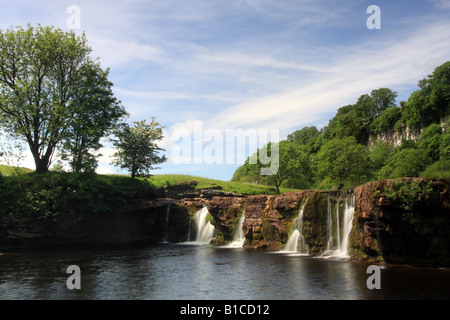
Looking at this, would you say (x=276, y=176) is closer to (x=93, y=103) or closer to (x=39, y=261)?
(x=93, y=103)

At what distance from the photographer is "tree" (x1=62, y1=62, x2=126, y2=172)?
45472mm

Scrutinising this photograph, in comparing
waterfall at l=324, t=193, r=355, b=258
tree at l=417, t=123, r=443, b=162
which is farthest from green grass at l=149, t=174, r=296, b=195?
waterfall at l=324, t=193, r=355, b=258

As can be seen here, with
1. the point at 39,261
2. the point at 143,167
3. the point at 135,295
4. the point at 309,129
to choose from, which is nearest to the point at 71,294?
the point at 135,295

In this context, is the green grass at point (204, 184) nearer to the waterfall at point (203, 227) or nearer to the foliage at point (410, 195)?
the waterfall at point (203, 227)

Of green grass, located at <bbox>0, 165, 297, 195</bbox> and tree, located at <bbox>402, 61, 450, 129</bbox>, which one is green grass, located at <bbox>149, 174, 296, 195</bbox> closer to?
green grass, located at <bbox>0, 165, 297, 195</bbox>

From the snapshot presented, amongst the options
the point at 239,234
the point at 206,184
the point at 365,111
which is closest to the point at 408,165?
the point at 239,234

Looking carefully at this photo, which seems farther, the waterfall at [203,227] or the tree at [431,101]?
the tree at [431,101]

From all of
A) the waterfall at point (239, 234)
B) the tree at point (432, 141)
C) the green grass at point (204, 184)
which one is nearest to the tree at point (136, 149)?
the green grass at point (204, 184)

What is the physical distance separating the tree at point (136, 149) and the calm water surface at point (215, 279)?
2835 cm

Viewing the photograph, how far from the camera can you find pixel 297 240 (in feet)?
112

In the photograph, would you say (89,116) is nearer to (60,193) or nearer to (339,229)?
(60,193)

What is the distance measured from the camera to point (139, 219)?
169 feet

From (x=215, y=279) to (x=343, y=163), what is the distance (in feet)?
134

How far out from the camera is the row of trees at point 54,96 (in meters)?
43.7
